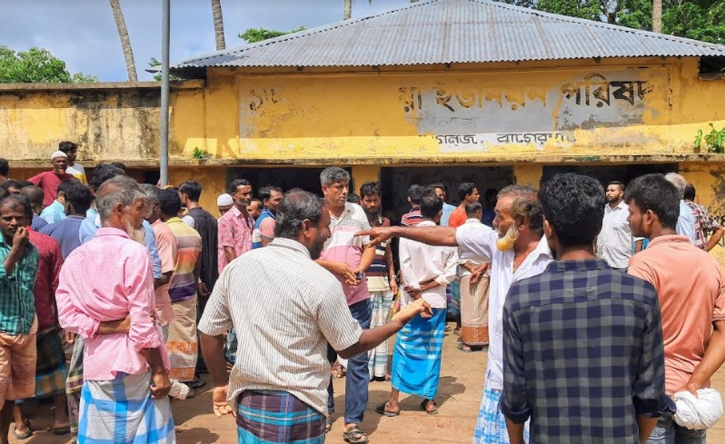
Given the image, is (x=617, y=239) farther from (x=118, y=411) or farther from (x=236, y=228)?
(x=118, y=411)

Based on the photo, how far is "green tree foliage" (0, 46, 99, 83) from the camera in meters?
25.8

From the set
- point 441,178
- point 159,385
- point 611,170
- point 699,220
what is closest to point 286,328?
point 159,385

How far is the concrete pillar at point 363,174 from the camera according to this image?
38.5 feet

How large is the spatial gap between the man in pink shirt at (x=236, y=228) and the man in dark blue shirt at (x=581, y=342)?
519 centimetres

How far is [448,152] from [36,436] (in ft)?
26.8

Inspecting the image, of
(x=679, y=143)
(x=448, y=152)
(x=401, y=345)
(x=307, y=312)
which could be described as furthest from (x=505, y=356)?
(x=679, y=143)

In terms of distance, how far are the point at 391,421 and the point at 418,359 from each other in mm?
573

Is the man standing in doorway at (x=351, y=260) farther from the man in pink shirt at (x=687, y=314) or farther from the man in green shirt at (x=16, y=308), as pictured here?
the man in pink shirt at (x=687, y=314)

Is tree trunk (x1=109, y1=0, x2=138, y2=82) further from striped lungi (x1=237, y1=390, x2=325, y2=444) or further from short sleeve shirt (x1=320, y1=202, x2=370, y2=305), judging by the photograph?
striped lungi (x1=237, y1=390, x2=325, y2=444)

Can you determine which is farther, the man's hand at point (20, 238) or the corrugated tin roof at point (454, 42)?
the corrugated tin roof at point (454, 42)

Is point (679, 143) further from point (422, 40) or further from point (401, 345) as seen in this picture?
point (401, 345)

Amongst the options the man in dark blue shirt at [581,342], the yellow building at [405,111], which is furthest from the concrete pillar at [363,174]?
the man in dark blue shirt at [581,342]

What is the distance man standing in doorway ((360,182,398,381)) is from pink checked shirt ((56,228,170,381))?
319cm

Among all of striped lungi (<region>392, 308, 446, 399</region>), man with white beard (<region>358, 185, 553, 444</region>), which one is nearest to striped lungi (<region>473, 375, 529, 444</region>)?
man with white beard (<region>358, 185, 553, 444</region>)
